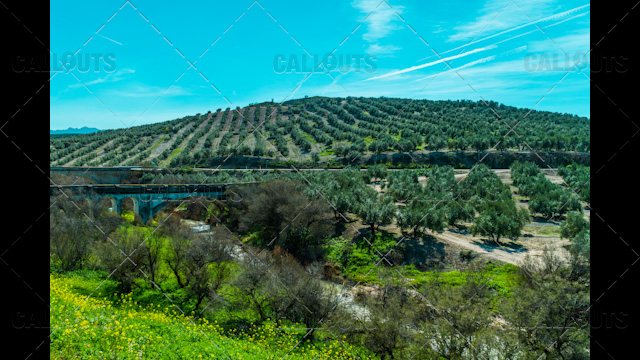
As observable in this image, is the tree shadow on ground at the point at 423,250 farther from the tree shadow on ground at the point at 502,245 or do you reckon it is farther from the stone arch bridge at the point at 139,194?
the stone arch bridge at the point at 139,194

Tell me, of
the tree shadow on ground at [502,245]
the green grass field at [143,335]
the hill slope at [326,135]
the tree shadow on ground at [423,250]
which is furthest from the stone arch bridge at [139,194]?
the tree shadow on ground at [502,245]

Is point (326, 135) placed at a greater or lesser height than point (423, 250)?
greater

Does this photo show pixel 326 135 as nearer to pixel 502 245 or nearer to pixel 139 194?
pixel 139 194

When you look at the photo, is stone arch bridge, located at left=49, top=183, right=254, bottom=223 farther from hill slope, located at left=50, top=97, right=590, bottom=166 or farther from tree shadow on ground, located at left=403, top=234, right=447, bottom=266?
tree shadow on ground, located at left=403, top=234, right=447, bottom=266

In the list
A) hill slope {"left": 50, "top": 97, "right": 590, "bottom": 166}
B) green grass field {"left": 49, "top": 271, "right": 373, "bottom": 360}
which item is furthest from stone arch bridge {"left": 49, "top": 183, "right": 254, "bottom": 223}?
hill slope {"left": 50, "top": 97, "right": 590, "bottom": 166}

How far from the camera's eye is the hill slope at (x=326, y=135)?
21.7m

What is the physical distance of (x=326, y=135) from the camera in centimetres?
2595

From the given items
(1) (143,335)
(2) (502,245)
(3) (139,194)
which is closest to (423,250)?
(2) (502,245)

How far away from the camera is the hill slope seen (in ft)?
71.3

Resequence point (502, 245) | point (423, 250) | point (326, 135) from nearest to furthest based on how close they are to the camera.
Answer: point (502, 245), point (423, 250), point (326, 135)
